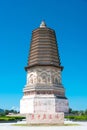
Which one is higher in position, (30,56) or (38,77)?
(30,56)

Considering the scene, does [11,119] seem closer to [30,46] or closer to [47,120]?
[47,120]

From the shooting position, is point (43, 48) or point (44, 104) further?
point (43, 48)

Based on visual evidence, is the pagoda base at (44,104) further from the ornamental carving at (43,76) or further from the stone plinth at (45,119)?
the stone plinth at (45,119)

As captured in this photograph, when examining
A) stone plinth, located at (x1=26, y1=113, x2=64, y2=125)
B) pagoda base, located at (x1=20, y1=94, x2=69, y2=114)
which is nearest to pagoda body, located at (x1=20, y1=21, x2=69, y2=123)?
pagoda base, located at (x1=20, y1=94, x2=69, y2=114)

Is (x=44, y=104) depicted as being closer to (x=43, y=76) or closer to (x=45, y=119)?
(x=43, y=76)

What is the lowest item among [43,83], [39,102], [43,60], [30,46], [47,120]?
[47,120]

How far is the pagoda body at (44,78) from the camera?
5303cm

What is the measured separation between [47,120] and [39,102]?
843 inches

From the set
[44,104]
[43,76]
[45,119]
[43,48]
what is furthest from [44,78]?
[45,119]

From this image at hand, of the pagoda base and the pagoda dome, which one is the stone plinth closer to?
the pagoda base

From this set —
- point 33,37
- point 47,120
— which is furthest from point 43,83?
point 47,120

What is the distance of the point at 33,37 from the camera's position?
6116cm

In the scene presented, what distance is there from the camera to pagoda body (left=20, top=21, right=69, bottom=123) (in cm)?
5303

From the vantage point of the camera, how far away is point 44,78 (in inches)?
2231
